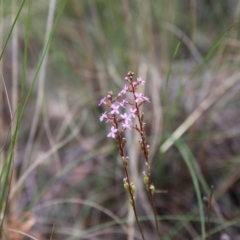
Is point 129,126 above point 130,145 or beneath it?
beneath

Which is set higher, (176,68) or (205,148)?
(176,68)

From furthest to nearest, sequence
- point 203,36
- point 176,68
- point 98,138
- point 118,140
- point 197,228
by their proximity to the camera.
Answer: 1. point 203,36
2. point 176,68
3. point 98,138
4. point 197,228
5. point 118,140

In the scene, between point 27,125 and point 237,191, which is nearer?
point 237,191

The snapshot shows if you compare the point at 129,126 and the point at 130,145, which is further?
the point at 130,145

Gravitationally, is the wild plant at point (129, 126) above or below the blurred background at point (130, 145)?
below

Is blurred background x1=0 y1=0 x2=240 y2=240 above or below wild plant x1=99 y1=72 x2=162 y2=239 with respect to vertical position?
above

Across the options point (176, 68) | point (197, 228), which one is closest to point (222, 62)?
point (176, 68)

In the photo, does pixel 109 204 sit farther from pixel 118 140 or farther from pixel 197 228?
pixel 118 140

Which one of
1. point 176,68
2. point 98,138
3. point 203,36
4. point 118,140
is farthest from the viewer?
point 203,36

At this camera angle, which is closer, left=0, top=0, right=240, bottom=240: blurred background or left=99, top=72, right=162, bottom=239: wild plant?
left=99, top=72, right=162, bottom=239: wild plant

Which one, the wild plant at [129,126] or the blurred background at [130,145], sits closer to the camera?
the wild plant at [129,126]

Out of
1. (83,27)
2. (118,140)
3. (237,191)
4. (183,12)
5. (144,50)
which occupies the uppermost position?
(183,12)
